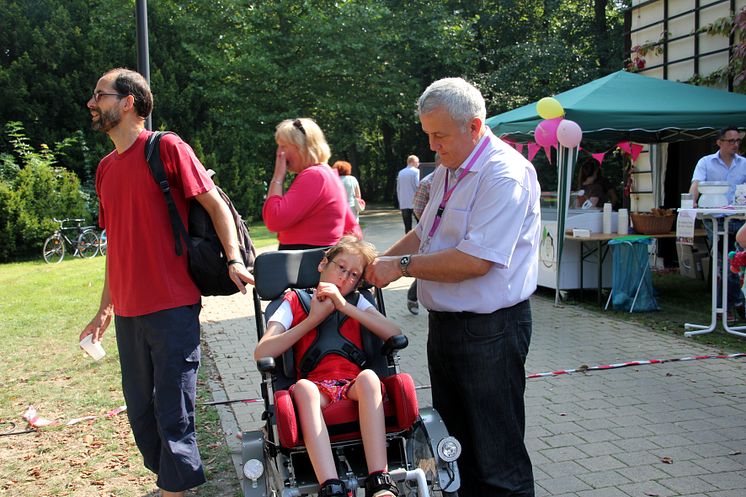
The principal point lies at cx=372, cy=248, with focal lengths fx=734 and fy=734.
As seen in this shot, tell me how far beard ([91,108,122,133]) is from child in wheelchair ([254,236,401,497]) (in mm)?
1117

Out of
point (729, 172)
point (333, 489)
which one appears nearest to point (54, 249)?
point (729, 172)

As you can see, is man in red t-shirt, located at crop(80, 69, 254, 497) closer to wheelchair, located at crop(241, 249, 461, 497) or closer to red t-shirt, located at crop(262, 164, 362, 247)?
wheelchair, located at crop(241, 249, 461, 497)

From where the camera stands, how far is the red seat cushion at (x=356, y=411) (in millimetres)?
3005

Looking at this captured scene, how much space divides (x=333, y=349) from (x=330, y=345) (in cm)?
2

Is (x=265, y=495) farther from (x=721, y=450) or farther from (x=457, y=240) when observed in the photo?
(x=721, y=450)

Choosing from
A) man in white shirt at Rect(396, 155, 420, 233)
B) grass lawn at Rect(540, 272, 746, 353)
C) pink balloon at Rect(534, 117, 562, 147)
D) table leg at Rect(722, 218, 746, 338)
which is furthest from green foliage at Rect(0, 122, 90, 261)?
table leg at Rect(722, 218, 746, 338)

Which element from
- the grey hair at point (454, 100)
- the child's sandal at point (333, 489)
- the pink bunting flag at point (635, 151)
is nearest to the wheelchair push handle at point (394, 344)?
the child's sandal at point (333, 489)

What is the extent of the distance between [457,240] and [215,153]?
2345 cm

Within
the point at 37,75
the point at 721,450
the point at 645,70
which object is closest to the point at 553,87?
the point at 645,70

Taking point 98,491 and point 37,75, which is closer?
point 98,491

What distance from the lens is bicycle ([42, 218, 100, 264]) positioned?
17.3m

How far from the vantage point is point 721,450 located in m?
4.36

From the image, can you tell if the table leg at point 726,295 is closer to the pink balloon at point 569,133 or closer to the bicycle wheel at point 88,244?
the pink balloon at point 569,133

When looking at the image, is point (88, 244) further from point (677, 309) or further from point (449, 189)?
point (449, 189)
